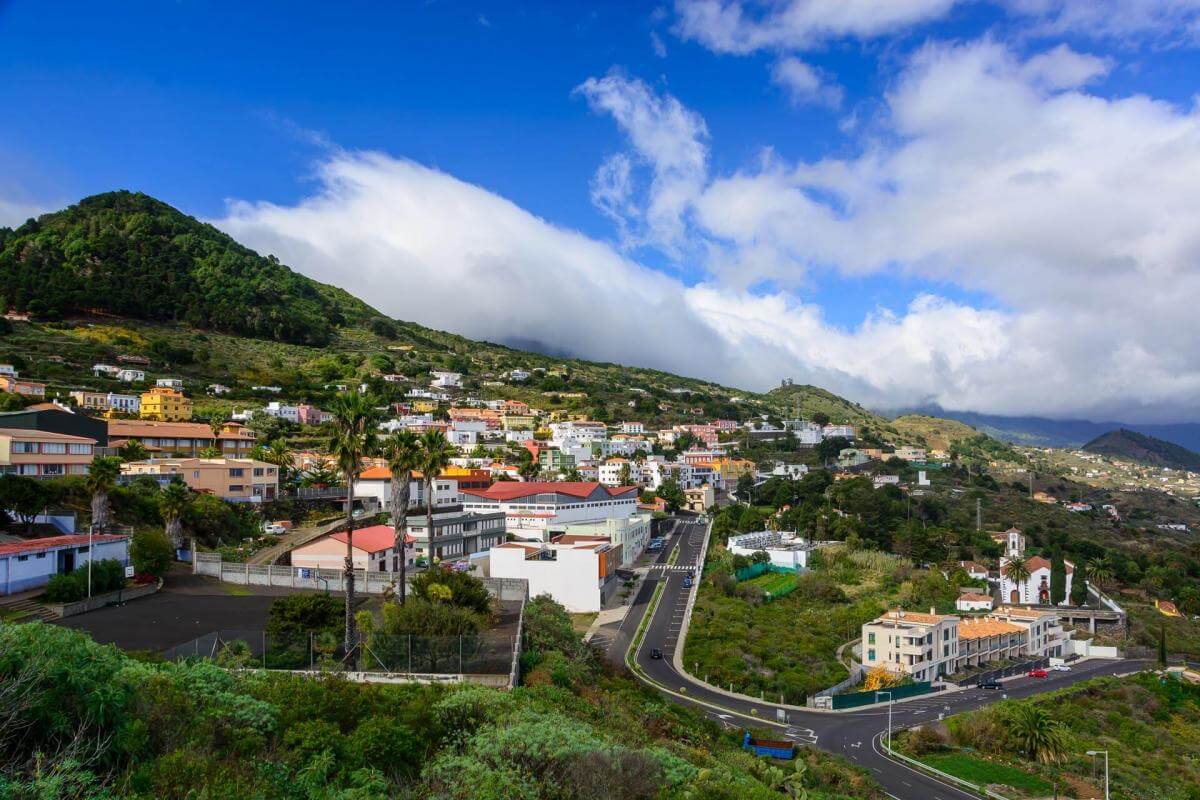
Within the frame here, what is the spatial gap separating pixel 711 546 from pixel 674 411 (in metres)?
92.2

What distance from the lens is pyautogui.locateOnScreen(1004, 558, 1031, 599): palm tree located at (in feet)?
217

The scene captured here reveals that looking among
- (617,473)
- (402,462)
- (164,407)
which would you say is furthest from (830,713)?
(164,407)

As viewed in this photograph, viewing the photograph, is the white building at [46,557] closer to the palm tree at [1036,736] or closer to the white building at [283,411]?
the palm tree at [1036,736]

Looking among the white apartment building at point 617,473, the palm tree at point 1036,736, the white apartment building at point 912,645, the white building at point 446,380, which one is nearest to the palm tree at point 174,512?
the white apartment building at point 912,645

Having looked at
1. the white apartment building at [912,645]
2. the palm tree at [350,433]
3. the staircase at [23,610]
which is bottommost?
the white apartment building at [912,645]

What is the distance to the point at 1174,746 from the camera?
136ft

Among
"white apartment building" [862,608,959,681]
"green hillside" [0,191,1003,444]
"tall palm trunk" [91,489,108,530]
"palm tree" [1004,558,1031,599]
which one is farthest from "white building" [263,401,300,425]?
"palm tree" [1004,558,1031,599]

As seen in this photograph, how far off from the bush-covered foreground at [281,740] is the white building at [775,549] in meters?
49.9

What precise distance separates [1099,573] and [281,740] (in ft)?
274

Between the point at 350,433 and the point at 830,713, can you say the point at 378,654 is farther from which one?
the point at 830,713

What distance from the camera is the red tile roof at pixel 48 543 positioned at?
27.0 m

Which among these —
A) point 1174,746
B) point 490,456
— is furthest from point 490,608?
point 490,456

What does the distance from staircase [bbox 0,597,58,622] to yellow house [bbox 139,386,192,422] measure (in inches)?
2220

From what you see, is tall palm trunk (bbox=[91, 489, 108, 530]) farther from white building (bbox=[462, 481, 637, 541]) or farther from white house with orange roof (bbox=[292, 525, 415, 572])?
white building (bbox=[462, 481, 637, 541])
